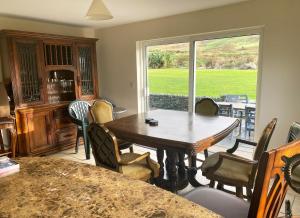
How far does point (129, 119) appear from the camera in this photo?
302cm

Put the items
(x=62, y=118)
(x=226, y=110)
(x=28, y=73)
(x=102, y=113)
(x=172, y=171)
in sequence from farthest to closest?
(x=62, y=118) < (x=28, y=73) < (x=226, y=110) < (x=102, y=113) < (x=172, y=171)

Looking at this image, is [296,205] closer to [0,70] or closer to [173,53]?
[173,53]

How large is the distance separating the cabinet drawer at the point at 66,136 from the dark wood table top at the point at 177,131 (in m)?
1.82

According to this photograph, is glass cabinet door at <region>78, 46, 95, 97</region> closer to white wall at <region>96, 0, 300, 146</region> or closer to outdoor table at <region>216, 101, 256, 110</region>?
white wall at <region>96, 0, 300, 146</region>

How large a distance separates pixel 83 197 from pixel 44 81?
3478 mm

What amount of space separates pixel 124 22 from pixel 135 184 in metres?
3.89

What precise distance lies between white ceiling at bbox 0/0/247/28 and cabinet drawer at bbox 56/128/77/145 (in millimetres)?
1981

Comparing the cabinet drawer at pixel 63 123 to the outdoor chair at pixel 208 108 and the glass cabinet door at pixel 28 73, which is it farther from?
the outdoor chair at pixel 208 108

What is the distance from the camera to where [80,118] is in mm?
4109

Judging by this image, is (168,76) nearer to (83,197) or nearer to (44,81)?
(44,81)

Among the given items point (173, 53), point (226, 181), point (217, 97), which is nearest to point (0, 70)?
point (173, 53)

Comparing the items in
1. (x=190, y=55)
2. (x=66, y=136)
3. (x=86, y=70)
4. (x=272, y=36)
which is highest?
(x=272, y=36)

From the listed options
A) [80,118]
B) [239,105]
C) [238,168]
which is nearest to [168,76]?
[239,105]

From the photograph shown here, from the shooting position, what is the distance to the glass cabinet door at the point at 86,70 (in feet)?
15.0
